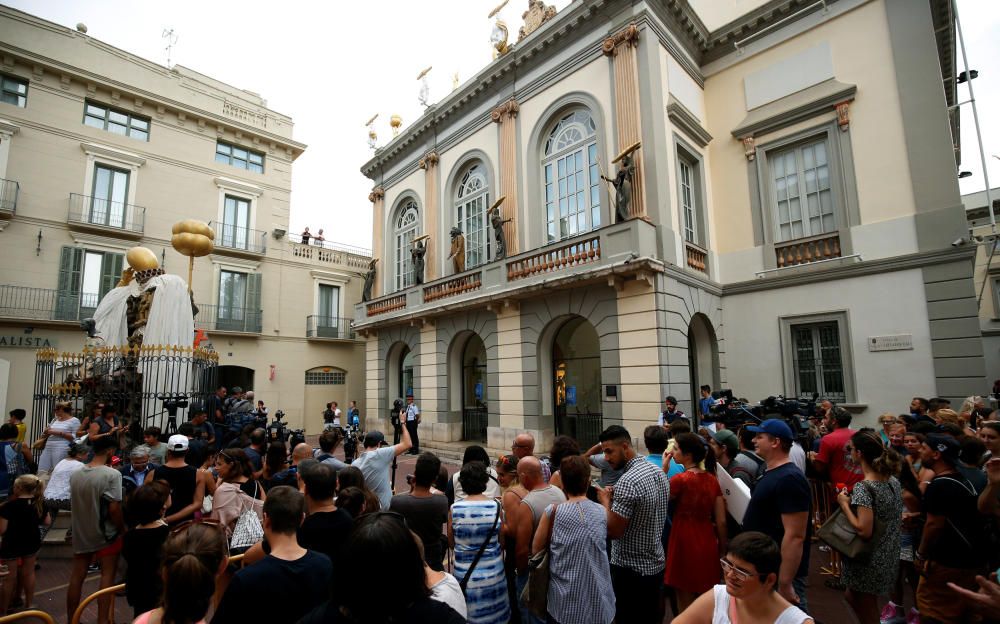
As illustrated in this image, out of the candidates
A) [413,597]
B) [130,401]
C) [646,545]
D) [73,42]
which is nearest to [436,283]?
[130,401]

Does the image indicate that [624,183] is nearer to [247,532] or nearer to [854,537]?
[854,537]

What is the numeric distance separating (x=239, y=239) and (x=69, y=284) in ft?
20.9

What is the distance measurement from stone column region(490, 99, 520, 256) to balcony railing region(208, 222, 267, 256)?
12987 mm

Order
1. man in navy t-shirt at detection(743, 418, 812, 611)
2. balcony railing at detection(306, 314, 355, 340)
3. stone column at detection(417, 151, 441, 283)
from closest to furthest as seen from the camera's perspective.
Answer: man in navy t-shirt at detection(743, 418, 812, 611)
stone column at detection(417, 151, 441, 283)
balcony railing at detection(306, 314, 355, 340)

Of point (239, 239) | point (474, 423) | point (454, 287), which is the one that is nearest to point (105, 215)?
point (239, 239)

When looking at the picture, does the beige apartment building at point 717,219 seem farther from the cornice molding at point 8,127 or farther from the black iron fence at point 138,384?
the cornice molding at point 8,127

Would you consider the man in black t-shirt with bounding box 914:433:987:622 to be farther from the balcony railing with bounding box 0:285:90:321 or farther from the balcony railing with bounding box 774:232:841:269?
the balcony railing with bounding box 0:285:90:321

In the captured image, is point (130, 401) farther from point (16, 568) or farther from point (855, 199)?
point (855, 199)

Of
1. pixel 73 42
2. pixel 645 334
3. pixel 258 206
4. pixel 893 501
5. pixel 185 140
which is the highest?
pixel 73 42

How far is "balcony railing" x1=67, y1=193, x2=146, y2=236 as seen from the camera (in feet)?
60.6

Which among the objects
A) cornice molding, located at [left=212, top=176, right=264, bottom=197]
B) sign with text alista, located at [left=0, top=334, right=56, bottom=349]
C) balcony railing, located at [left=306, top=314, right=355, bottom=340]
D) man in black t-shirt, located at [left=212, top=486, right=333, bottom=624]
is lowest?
man in black t-shirt, located at [left=212, top=486, right=333, bottom=624]

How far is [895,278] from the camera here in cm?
1121

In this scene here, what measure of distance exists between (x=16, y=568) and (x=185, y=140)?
21.1 meters

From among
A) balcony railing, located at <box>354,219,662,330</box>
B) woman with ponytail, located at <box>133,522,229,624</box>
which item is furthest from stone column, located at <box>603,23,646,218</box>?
woman with ponytail, located at <box>133,522,229,624</box>
